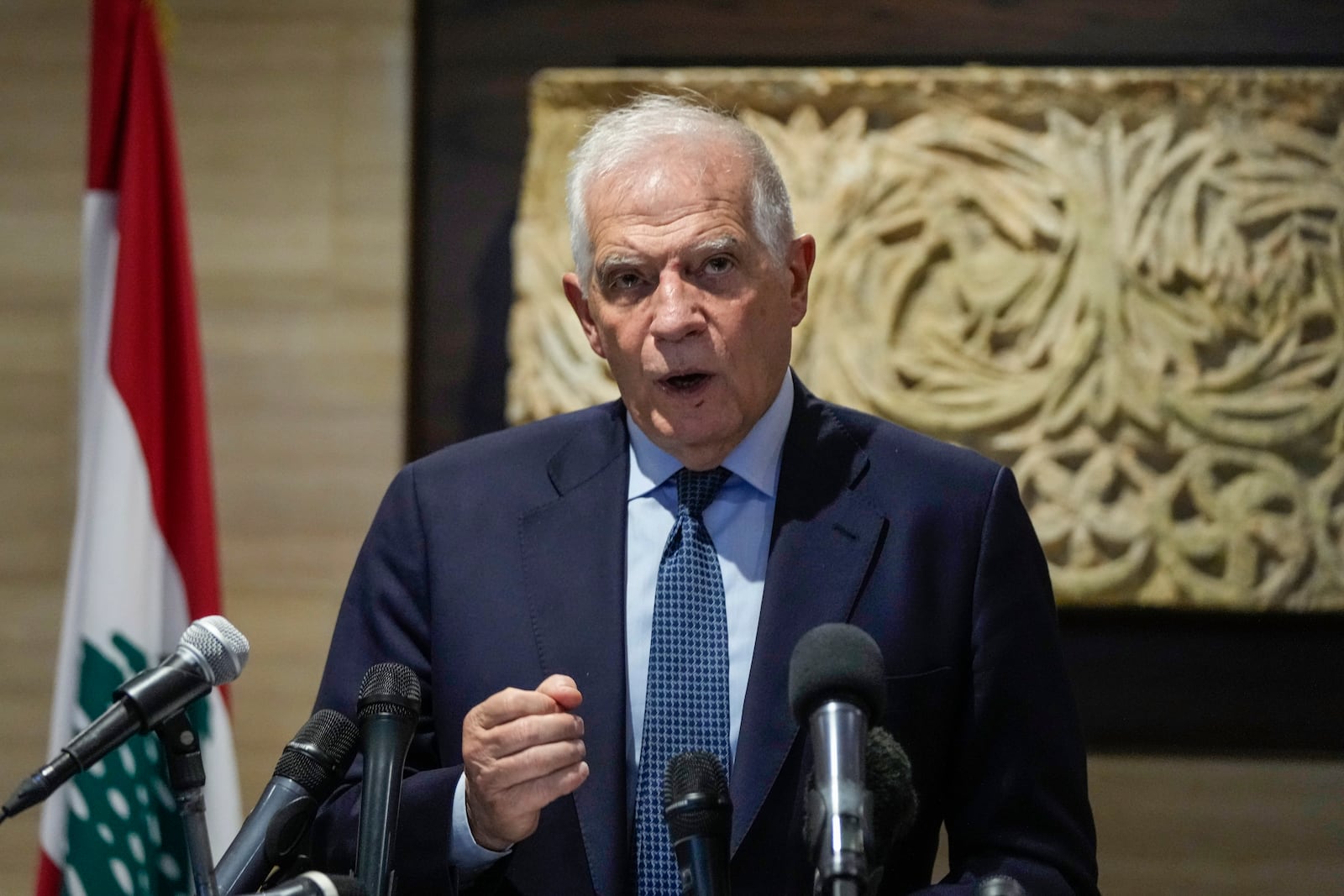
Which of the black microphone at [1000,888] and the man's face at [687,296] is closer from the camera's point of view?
the black microphone at [1000,888]

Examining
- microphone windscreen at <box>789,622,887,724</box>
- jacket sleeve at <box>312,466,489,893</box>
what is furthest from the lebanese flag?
microphone windscreen at <box>789,622,887,724</box>

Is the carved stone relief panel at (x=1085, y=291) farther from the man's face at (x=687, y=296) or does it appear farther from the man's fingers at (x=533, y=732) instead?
the man's fingers at (x=533, y=732)

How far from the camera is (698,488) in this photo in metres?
1.95

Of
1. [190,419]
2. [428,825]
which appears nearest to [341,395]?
[190,419]

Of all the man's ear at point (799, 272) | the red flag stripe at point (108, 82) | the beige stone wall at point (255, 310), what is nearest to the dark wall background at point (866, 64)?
the beige stone wall at point (255, 310)

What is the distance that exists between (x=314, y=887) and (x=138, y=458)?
1890mm

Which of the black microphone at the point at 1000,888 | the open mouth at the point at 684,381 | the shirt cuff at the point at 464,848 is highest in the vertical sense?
the open mouth at the point at 684,381

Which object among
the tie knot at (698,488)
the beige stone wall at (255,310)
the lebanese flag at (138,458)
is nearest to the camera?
the tie knot at (698,488)

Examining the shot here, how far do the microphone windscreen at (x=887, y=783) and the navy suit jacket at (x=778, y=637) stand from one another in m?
0.36

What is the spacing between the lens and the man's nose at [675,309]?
1.82 meters

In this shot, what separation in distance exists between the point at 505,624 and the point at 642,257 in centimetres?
53

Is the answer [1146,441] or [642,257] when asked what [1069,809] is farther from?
[1146,441]

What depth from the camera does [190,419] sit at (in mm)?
2922

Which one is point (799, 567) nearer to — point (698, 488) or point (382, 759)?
point (698, 488)
